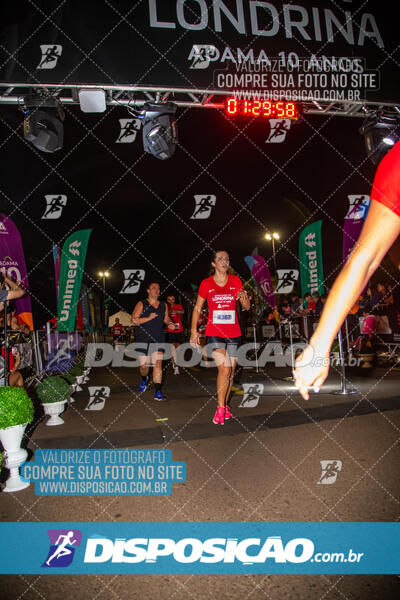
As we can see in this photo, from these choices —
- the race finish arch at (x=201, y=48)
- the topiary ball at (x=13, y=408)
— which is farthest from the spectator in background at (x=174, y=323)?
the topiary ball at (x=13, y=408)

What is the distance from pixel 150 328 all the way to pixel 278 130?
187 inches

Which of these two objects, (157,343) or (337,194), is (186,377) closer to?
(157,343)

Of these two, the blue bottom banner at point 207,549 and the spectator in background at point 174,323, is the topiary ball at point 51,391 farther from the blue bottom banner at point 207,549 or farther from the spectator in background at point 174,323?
the spectator in background at point 174,323

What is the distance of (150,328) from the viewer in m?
7.79

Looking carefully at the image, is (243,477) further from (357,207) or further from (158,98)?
(357,207)

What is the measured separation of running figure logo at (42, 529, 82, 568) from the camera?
7.99 ft

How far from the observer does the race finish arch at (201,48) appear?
625cm

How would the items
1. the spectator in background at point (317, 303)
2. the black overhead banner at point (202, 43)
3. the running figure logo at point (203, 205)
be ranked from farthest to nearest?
1. the running figure logo at point (203, 205)
2. the spectator in background at point (317, 303)
3. the black overhead banner at point (202, 43)

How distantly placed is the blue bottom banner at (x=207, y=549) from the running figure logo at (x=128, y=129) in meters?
7.80

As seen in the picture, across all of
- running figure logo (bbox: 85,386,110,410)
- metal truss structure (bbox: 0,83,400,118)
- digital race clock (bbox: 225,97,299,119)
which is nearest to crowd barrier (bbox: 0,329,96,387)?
running figure logo (bbox: 85,386,110,410)

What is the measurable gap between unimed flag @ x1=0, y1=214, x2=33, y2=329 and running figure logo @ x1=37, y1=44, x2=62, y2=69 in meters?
3.63

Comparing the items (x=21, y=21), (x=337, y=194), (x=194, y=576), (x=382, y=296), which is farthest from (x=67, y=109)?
(x=337, y=194)

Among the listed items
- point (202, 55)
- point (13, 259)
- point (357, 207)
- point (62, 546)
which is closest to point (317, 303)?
point (357, 207)

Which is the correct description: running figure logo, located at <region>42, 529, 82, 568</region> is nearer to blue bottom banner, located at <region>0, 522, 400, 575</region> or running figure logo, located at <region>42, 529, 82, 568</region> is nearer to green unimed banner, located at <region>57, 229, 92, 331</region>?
blue bottom banner, located at <region>0, 522, 400, 575</region>
